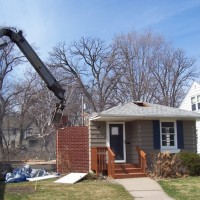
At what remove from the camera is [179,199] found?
35.4ft

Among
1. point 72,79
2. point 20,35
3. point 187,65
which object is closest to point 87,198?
point 20,35

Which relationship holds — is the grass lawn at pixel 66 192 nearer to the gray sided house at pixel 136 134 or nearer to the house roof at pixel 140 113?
the gray sided house at pixel 136 134

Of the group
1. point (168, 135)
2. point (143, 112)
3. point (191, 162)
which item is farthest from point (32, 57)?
point (191, 162)

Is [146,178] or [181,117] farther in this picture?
[181,117]

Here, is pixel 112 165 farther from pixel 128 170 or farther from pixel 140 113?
pixel 140 113

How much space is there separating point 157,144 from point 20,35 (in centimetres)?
834

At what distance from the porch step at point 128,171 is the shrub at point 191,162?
1896 millimetres

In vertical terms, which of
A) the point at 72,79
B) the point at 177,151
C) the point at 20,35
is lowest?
the point at 177,151

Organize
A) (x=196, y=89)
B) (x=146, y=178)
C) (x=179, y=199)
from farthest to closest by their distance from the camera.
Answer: (x=196, y=89), (x=146, y=178), (x=179, y=199)

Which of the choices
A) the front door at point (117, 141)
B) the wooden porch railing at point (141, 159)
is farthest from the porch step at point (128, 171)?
the front door at point (117, 141)

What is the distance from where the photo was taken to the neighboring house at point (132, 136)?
55.3ft

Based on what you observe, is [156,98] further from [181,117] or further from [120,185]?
[120,185]

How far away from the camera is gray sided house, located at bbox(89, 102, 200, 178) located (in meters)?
16.9

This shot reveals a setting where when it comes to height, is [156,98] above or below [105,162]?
above
